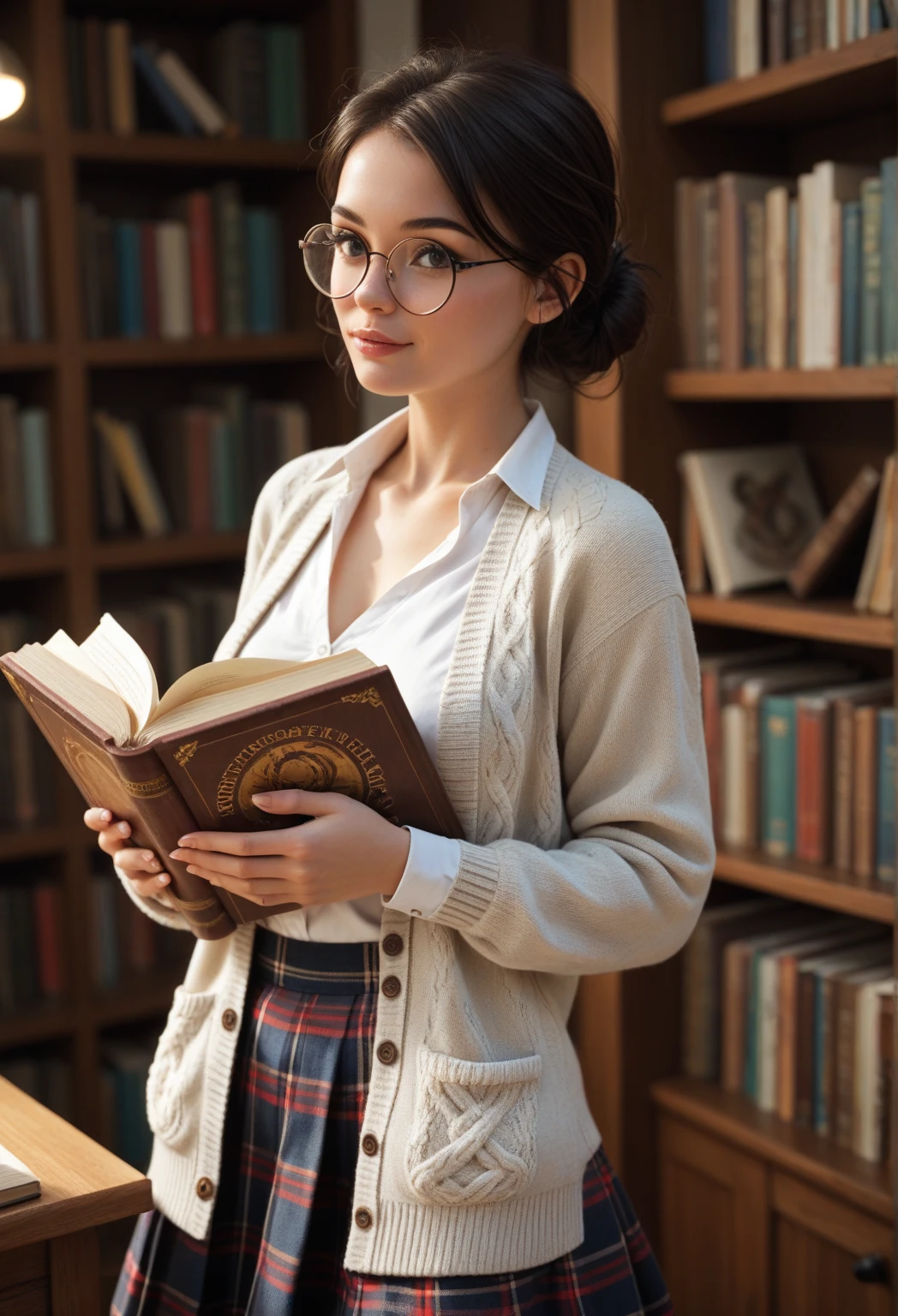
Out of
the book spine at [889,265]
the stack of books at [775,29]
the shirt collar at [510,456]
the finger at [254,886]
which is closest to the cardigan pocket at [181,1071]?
the finger at [254,886]

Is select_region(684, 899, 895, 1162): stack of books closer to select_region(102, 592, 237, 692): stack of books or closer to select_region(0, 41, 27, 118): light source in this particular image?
select_region(102, 592, 237, 692): stack of books

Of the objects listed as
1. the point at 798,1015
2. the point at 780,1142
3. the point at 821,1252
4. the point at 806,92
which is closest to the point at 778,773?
the point at 798,1015

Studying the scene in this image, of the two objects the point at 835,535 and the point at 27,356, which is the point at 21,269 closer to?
the point at 27,356

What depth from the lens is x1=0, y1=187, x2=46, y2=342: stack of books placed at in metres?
2.38

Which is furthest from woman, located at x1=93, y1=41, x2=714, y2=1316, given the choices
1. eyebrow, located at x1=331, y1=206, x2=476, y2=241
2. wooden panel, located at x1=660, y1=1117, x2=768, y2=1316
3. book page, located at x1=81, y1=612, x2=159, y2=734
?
wooden panel, located at x1=660, y1=1117, x2=768, y2=1316

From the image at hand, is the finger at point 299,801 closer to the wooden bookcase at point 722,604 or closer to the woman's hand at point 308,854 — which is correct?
the woman's hand at point 308,854

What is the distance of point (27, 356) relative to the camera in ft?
7.82

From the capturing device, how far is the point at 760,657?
89.4 inches

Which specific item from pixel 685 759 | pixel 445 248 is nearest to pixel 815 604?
pixel 685 759

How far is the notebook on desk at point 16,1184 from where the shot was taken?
102 cm

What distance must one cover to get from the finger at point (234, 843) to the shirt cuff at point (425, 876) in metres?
0.10

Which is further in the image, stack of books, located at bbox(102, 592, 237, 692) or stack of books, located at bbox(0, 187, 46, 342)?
stack of books, located at bbox(102, 592, 237, 692)

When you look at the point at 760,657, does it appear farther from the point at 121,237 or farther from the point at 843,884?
the point at 121,237

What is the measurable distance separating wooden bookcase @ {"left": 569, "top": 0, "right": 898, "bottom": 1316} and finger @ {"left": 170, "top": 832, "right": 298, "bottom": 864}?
1.06m
